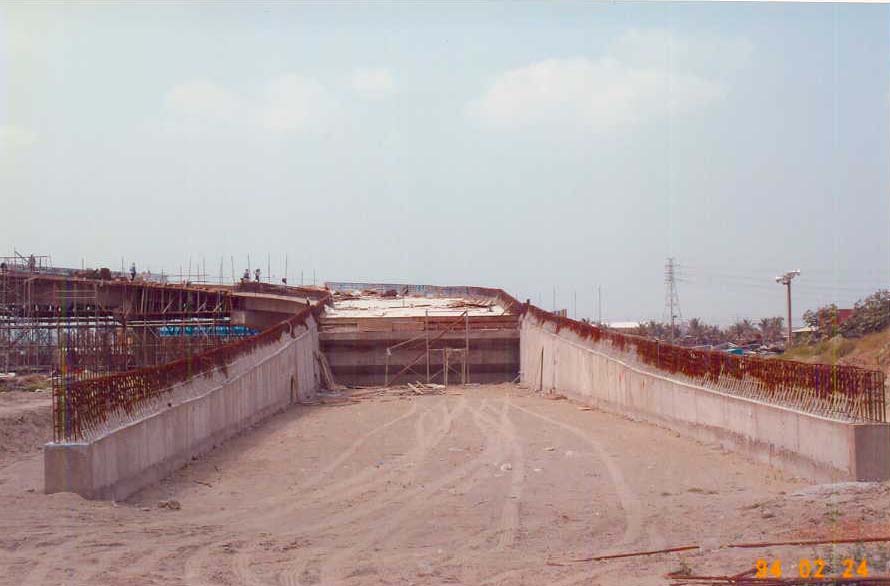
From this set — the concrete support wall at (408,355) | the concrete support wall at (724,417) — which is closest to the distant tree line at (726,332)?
the concrete support wall at (408,355)

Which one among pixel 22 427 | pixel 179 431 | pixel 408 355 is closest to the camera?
pixel 179 431

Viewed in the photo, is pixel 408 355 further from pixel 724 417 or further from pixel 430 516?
pixel 430 516

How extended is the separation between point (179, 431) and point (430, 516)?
588cm

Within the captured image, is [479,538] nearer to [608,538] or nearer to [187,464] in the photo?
[608,538]

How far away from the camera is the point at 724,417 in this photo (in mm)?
16625

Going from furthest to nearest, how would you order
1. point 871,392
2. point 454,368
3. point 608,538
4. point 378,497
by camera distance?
point 454,368 → point 378,497 → point 871,392 → point 608,538

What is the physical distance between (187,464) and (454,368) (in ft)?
83.7

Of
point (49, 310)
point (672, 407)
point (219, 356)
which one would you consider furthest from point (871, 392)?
point (49, 310)

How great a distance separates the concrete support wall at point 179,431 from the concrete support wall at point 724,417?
26.3 feet

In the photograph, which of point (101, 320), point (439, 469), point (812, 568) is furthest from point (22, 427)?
point (101, 320)

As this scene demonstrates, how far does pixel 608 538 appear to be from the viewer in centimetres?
989

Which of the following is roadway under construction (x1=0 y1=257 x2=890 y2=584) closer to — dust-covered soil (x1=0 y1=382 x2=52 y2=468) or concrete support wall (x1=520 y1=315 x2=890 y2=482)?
concrete support wall (x1=520 y1=315 x2=890 y2=482)

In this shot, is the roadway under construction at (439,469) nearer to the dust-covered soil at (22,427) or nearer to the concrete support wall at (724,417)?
the concrete support wall at (724,417)

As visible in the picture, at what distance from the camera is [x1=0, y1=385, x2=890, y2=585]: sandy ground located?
845 centimetres
